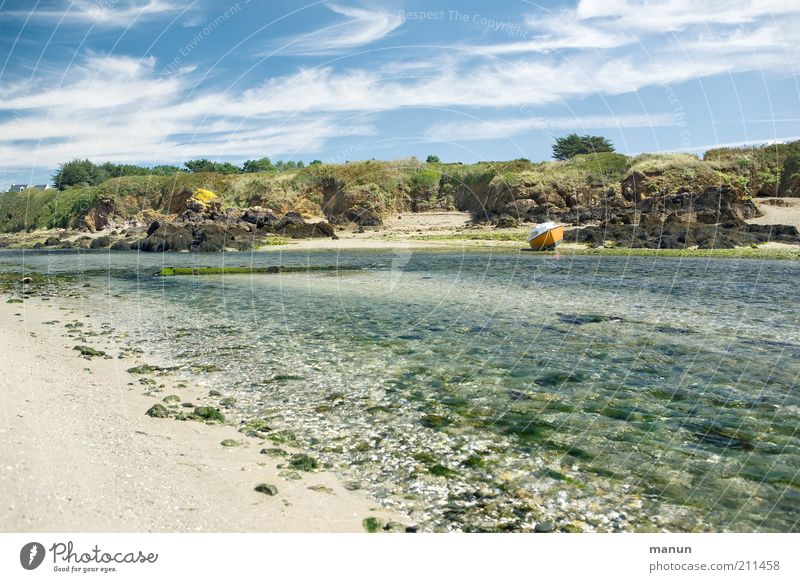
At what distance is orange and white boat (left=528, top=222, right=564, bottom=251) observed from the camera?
5428 centimetres

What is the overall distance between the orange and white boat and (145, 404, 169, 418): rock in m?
48.0

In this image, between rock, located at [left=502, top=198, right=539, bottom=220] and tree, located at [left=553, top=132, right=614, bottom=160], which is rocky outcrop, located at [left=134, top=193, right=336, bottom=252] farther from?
tree, located at [left=553, top=132, right=614, bottom=160]

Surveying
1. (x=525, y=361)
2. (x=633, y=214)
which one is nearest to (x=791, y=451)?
(x=525, y=361)

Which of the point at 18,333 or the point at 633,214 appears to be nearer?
the point at 18,333

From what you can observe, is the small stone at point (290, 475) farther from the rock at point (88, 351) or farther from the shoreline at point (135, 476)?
the rock at point (88, 351)

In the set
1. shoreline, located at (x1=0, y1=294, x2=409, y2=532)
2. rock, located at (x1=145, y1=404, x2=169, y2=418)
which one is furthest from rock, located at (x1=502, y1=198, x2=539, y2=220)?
rock, located at (x1=145, y1=404, x2=169, y2=418)

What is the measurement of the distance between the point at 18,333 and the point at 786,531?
66.6 feet

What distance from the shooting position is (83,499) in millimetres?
6363

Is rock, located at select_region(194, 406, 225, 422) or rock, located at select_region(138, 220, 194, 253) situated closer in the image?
rock, located at select_region(194, 406, 225, 422)

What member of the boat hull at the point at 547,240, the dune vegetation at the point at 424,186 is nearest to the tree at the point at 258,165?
the dune vegetation at the point at 424,186

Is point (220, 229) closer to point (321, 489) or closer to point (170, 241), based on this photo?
point (170, 241)

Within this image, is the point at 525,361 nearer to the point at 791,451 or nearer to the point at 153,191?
the point at 791,451
